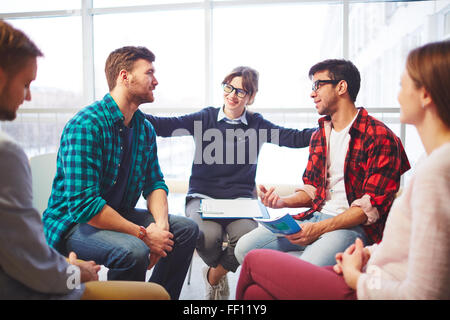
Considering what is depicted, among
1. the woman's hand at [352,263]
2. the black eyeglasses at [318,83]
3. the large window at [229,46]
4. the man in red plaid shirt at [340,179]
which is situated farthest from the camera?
the large window at [229,46]

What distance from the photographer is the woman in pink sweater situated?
75cm

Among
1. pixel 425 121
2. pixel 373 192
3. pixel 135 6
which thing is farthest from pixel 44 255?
pixel 135 6

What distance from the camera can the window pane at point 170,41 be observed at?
4.21 metres

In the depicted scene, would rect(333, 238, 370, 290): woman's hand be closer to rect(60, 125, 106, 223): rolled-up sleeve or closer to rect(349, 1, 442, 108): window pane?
rect(60, 125, 106, 223): rolled-up sleeve

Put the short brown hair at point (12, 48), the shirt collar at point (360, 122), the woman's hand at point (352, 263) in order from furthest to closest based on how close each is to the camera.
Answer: the shirt collar at point (360, 122) < the woman's hand at point (352, 263) < the short brown hair at point (12, 48)

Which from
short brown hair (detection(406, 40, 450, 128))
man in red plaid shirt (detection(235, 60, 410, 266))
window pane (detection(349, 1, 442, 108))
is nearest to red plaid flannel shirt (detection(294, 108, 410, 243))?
man in red plaid shirt (detection(235, 60, 410, 266))

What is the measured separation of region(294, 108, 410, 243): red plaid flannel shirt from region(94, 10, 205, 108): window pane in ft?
8.94

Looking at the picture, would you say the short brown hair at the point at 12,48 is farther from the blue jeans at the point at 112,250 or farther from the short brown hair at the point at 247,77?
the short brown hair at the point at 247,77

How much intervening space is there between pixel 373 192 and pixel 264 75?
9.42ft

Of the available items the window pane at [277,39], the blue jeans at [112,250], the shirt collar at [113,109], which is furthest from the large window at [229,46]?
the blue jeans at [112,250]

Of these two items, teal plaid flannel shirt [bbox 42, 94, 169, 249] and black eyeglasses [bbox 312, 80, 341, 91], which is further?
black eyeglasses [bbox 312, 80, 341, 91]

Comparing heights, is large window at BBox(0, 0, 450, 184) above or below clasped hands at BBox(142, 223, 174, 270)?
above

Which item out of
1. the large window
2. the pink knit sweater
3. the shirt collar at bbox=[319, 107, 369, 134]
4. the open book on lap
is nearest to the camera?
the pink knit sweater

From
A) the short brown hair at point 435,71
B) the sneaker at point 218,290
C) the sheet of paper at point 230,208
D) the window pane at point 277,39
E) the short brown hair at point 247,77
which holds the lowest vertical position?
the sneaker at point 218,290
